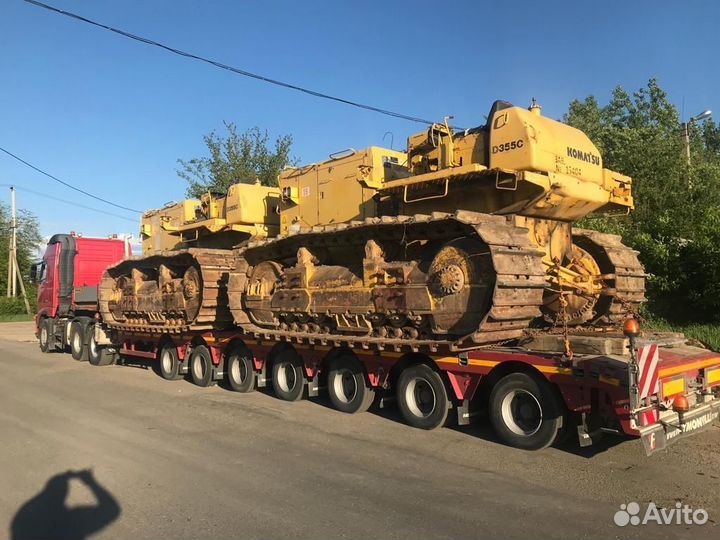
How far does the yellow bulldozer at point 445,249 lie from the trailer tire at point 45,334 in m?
8.69

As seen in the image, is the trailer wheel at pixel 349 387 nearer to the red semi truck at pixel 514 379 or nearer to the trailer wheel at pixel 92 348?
the red semi truck at pixel 514 379

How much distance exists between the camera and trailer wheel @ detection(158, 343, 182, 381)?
473 inches

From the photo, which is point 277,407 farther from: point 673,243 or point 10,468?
point 673,243

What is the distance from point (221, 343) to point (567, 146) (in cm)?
673

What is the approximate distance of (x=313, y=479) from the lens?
18.2ft

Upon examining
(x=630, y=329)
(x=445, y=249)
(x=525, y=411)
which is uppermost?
(x=445, y=249)

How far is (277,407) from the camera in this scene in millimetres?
8938

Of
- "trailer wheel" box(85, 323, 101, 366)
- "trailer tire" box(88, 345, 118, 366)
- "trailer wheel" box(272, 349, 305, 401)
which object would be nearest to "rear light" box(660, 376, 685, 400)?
"trailer wheel" box(272, 349, 305, 401)

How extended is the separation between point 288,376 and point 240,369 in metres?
1.32

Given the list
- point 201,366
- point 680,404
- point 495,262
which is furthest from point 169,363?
point 680,404

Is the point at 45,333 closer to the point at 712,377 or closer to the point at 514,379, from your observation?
the point at 514,379

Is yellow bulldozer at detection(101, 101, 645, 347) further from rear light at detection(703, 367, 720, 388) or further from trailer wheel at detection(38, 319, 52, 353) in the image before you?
trailer wheel at detection(38, 319, 52, 353)

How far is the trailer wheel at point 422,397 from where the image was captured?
714 centimetres

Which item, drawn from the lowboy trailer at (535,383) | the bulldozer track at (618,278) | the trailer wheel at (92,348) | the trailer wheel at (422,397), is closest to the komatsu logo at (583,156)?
the bulldozer track at (618,278)
